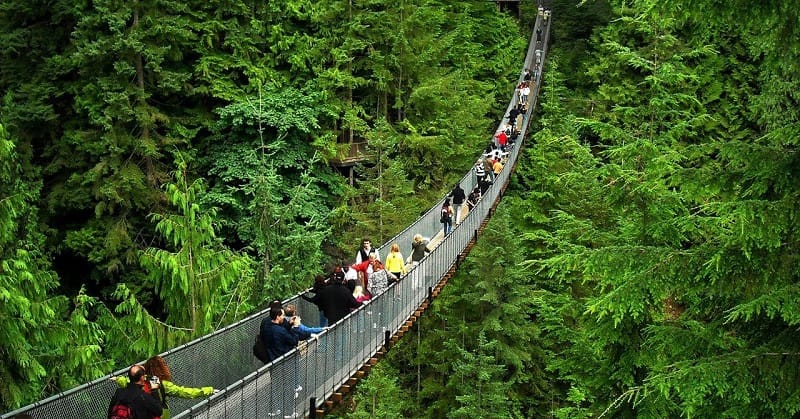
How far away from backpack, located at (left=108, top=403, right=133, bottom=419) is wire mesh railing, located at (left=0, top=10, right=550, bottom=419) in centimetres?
36

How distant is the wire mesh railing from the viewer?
603cm

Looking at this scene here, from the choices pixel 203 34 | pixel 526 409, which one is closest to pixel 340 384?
pixel 526 409

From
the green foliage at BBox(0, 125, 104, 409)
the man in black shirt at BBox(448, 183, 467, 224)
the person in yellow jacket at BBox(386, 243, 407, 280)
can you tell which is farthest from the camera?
the man in black shirt at BBox(448, 183, 467, 224)

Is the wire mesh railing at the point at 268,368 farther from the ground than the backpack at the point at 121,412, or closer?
closer

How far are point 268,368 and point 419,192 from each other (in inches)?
681

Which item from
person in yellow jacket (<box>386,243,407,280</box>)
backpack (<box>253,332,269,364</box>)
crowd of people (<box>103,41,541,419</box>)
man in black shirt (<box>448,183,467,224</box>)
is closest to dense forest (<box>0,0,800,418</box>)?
person in yellow jacket (<box>386,243,407,280</box>)

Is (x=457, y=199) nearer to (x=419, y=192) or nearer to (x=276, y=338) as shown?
(x=419, y=192)

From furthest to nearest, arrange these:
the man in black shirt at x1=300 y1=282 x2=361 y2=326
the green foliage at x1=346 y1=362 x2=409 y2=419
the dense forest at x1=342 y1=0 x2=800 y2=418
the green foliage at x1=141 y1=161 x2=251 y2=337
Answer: the green foliage at x1=346 y1=362 x2=409 y2=419 < the green foliage at x1=141 y1=161 x2=251 y2=337 < the man in black shirt at x1=300 y1=282 x2=361 y2=326 < the dense forest at x1=342 y1=0 x2=800 y2=418

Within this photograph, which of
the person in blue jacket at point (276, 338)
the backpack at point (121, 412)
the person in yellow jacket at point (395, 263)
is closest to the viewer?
the backpack at point (121, 412)

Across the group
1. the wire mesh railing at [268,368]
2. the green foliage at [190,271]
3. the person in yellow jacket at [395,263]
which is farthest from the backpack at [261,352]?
the person in yellow jacket at [395,263]

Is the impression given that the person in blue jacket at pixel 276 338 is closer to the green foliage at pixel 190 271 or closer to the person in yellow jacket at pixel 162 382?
the person in yellow jacket at pixel 162 382

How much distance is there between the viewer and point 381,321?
399 inches

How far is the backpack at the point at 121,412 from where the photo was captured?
529 cm

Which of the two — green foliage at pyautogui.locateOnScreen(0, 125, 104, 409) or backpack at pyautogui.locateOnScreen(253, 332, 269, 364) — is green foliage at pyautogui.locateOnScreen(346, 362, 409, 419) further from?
backpack at pyautogui.locateOnScreen(253, 332, 269, 364)
